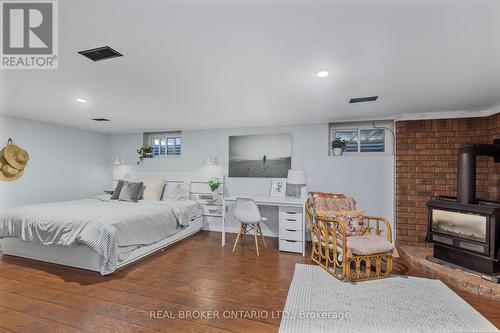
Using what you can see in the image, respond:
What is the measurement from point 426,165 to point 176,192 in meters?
4.58

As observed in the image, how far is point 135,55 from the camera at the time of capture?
6.40ft

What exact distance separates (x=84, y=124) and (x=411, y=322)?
6015 mm

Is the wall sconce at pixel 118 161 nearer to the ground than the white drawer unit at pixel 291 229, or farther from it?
farther from it

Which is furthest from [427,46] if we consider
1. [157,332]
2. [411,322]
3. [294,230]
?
[157,332]

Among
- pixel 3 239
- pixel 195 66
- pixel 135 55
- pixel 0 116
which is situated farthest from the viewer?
pixel 0 116

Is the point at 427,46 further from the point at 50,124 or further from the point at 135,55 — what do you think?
the point at 50,124

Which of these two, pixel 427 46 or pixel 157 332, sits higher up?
pixel 427 46

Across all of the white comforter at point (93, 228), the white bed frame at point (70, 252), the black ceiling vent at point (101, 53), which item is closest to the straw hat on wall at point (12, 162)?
the white comforter at point (93, 228)

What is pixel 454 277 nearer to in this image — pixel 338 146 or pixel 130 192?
pixel 338 146

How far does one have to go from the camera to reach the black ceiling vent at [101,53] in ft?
6.12

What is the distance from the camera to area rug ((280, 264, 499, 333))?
1.93 meters

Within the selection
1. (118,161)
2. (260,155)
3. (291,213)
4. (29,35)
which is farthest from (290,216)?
(118,161)

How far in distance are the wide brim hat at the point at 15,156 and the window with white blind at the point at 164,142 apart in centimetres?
216

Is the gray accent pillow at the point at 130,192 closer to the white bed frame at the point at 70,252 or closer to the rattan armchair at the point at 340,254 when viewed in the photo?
the white bed frame at the point at 70,252
